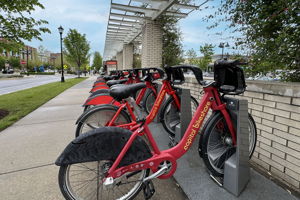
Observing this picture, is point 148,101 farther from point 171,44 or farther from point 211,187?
point 171,44

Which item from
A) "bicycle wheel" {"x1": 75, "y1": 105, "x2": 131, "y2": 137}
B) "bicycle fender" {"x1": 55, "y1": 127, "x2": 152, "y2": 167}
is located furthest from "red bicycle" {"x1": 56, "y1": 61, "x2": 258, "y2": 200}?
"bicycle wheel" {"x1": 75, "y1": 105, "x2": 131, "y2": 137}

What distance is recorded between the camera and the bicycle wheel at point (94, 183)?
1.50 m

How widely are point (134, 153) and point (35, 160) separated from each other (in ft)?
6.14

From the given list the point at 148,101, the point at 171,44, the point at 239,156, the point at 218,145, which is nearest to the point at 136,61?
the point at 171,44

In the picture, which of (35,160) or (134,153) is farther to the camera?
(35,160)

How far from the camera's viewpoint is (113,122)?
94.1 inches

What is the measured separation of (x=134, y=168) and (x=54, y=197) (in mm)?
964

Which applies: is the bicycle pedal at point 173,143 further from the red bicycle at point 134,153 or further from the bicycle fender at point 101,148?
the bicycle fender at point 101,148

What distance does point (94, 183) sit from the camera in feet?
6.21

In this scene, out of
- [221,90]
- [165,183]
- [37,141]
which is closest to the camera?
[221,90]

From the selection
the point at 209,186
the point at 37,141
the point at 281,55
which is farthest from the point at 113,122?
the point at 281,55

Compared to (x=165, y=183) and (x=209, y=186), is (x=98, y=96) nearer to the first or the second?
(x=165, y=183)

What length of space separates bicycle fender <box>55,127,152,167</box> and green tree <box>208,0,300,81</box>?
7.12 feet

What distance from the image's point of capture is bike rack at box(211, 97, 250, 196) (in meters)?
1.63
